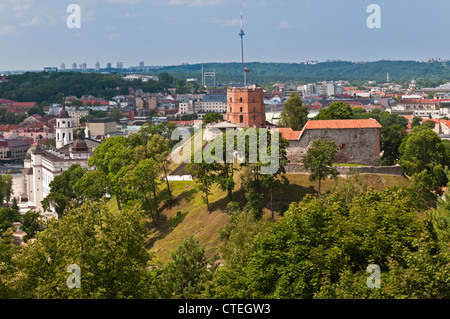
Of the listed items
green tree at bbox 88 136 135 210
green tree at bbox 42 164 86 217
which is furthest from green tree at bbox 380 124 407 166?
green tree at bbox 42 164 86 217

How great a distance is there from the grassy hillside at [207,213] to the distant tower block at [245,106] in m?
15.7

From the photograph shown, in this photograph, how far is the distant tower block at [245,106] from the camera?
231ft

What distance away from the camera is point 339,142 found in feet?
180

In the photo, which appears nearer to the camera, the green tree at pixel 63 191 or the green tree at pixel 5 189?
the green tree at pixel 63 191

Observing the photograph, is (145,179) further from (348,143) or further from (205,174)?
(348,143)

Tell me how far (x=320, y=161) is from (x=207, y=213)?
972cm

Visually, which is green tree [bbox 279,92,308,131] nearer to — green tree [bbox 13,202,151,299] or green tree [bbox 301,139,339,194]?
green tree [bbox 301,139,339,194]

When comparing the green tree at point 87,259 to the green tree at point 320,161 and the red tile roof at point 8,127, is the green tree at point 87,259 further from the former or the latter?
the red tile roof at point 8,127

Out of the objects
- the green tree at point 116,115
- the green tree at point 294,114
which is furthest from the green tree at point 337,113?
the green tree at point 116,115

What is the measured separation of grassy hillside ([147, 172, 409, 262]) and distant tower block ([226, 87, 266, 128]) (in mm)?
15720

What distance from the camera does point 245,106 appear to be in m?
70.5

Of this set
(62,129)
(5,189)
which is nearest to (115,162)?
(5,189)
